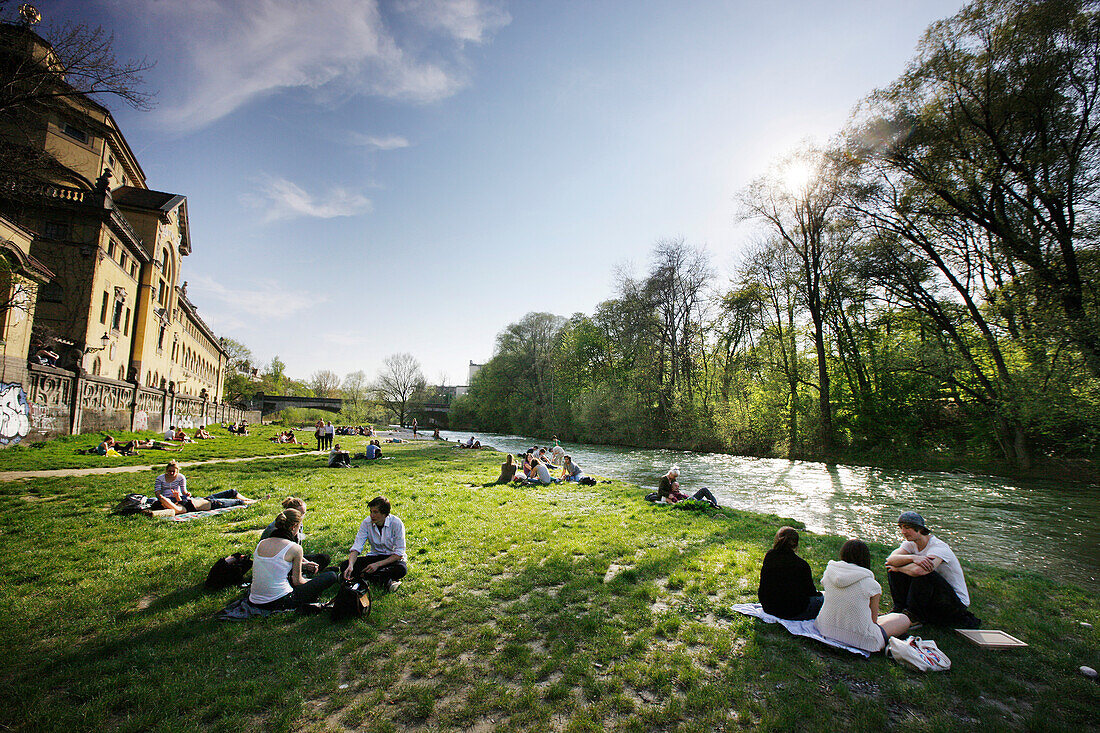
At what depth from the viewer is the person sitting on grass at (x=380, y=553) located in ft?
19.8

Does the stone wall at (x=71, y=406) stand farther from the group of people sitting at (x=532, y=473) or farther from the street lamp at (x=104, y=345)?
the group of people sitting at (x=532, y=473)

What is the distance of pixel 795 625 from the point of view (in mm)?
5148

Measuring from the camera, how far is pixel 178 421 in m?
38.1

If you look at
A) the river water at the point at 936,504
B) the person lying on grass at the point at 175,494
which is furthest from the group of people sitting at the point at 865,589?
the person lying on grass at the point at 175,494

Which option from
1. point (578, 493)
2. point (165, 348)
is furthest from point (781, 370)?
point (165, 348)

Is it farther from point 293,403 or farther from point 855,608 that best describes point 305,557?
point 293,403

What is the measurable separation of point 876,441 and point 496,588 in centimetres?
2993

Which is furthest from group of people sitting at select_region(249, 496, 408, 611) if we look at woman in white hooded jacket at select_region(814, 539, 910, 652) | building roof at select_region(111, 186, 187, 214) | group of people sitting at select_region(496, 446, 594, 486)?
building roof at select_region(111, 186, 187, 214)

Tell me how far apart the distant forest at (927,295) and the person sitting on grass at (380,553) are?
22905mm

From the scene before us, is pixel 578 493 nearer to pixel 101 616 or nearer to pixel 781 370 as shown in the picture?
pixel 101 616

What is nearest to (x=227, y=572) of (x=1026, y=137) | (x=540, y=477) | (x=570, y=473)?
(x=540, y=477)

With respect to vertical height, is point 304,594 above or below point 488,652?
above

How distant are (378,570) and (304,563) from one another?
3.11 feet

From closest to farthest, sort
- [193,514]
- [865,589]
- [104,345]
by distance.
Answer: [865,589] < [193,514] < [104,345]
